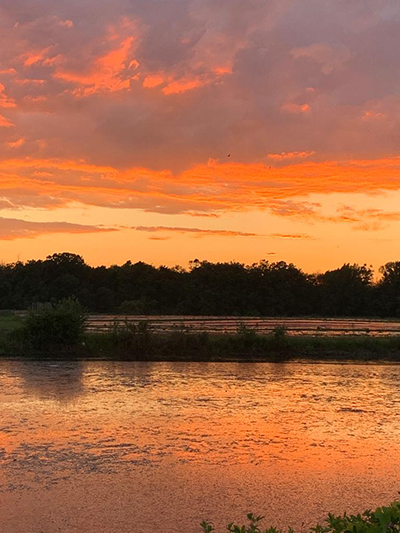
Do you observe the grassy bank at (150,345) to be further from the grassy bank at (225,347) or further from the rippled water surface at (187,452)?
the rippled water surface at (187,452)

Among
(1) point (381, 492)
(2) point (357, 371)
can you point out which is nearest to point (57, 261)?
(2) point (357, 371)

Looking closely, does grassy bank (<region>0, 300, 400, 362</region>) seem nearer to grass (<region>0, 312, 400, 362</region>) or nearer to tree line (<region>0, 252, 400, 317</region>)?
grass (<region>0, 312, 400, 362</region>)

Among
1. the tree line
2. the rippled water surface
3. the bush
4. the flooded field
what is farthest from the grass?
the tree line

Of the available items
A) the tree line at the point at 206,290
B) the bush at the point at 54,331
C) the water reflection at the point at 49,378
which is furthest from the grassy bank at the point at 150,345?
the tree line at the point at 206,290

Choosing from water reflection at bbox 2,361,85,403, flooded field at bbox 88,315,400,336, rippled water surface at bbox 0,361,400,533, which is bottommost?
rippled water surface at bbox 0,361,400,533

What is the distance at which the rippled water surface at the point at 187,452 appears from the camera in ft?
28.3

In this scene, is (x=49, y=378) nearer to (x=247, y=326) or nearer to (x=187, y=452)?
(x=187, y=452)

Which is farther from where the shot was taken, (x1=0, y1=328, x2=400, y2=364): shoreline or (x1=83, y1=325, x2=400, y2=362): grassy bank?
(x1=83, y1=325, x2=400, y2=362): grassy bank

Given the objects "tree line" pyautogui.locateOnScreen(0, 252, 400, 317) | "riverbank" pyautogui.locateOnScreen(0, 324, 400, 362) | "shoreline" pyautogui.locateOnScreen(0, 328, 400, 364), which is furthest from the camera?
"tree line" pyautogui.locateOnScreen(0, 252, 400, 317)

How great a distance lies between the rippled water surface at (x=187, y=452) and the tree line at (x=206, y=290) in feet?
185

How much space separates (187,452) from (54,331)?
1908 centimetres

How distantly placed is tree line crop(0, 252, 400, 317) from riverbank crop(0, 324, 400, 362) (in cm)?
4480

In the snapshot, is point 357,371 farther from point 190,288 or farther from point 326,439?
point 190,288

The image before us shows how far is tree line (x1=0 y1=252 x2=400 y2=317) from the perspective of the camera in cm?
7912
